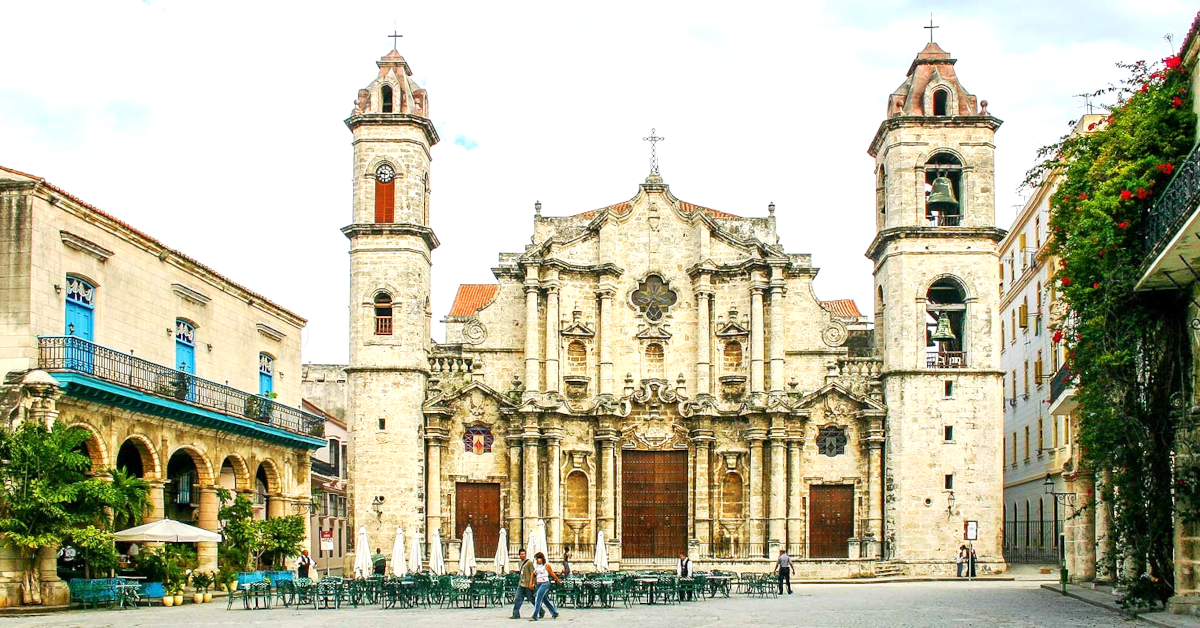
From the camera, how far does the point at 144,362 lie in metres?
30.2

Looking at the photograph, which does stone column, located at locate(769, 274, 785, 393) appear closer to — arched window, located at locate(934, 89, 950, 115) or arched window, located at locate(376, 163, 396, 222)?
arched window, located at locate(934, 89, 950, 115)

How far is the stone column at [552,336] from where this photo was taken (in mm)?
47000

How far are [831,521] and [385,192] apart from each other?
19.1m

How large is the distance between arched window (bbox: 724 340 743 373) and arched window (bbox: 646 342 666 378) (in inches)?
87.5

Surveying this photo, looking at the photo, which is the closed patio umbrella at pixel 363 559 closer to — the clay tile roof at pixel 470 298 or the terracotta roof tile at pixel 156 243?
the terracotta roof tile at pixel 156 243

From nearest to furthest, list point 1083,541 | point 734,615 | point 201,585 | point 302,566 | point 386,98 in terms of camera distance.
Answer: point 734,615 → point 201,585 → point 1083,541 → point 302,566 → point 386,98

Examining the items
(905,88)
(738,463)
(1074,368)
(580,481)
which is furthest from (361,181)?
(1074,368)

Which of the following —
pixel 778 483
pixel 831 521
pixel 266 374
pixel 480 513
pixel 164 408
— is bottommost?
pixel 831 521

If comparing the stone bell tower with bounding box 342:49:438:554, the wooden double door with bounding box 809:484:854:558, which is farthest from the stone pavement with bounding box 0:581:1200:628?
the stone bell tower with bounding box 342:49:438:554

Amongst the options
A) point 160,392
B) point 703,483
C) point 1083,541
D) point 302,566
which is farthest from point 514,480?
point 1083,541

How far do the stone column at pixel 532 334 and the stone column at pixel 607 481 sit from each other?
286 centimetres

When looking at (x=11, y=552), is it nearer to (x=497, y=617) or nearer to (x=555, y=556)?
(x=497, y=617)

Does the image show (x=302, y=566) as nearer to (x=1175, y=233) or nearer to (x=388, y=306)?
(x=388, y=306)

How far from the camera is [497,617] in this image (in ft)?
89.5
